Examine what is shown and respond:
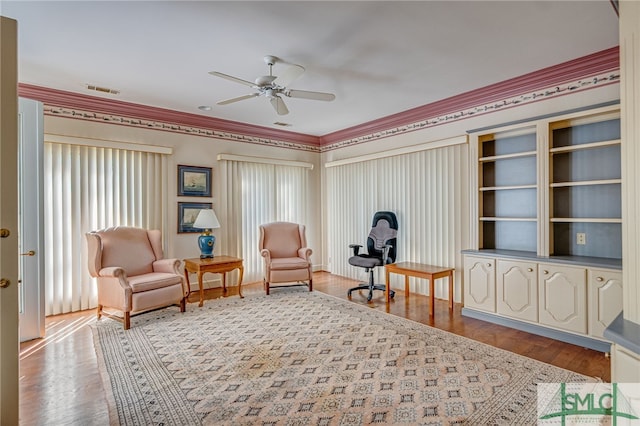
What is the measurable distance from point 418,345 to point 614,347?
1.68m

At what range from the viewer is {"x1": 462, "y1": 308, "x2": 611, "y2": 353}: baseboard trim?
2807mm

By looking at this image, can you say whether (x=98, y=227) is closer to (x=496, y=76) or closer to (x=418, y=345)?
(x=418, y=345)

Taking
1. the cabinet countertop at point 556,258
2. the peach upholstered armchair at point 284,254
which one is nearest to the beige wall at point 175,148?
the peach upholstered armchair at point 284,254

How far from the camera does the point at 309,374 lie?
2426mm

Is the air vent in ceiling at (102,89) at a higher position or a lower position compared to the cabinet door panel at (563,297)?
higher

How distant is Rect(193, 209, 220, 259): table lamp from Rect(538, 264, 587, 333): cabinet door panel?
3918 millimetres

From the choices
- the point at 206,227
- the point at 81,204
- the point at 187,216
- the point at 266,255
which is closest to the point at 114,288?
the point at 81,204

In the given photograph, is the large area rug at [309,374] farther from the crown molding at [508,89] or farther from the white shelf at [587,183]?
the crown molding at [508,89]

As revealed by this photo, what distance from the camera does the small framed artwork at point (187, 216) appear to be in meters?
4.86

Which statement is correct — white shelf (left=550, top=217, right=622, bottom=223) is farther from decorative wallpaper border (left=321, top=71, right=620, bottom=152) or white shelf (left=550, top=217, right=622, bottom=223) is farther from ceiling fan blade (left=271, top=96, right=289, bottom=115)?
ceiling fan blade (left=271, top=96, right=289, bottom=115)

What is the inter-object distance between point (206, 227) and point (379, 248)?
2453mm

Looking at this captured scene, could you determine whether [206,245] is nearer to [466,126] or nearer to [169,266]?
[169,266]

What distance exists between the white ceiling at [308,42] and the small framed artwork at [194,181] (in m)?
1.19

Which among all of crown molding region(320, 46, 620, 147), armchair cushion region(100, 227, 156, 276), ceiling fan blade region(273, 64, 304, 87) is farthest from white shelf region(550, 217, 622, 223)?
armchair cushion region(100, 227, 156, 276)
